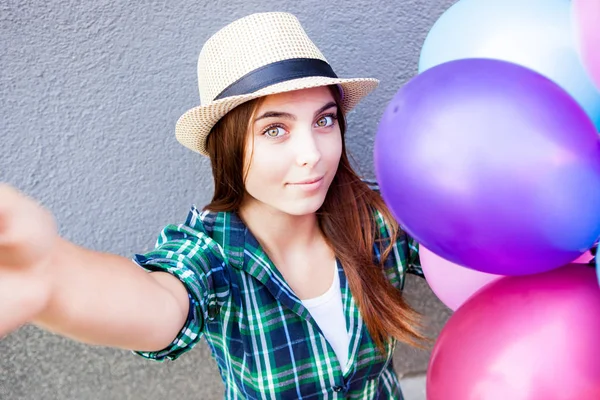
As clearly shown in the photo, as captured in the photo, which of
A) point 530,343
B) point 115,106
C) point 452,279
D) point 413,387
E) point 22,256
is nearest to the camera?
point 22,256

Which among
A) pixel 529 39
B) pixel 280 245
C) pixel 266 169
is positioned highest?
pixel 529 39

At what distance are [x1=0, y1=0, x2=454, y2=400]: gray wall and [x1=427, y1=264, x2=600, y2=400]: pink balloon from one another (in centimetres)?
109

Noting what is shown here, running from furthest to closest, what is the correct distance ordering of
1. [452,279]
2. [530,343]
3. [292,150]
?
[292,150] < [452,279] < [530,343]

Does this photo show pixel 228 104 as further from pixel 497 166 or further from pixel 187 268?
pixel 497 166

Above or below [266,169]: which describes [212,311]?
below

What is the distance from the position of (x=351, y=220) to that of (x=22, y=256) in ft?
3.14

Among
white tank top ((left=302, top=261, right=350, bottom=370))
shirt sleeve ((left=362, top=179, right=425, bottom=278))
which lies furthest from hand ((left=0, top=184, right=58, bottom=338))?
shirt sleeve ((left=362, top=179, right=425, bottom=278))

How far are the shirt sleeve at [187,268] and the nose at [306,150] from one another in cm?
29

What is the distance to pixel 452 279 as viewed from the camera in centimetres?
115

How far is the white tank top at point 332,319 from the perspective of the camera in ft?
4.66

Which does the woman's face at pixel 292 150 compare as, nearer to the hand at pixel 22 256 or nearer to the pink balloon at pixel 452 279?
the pink balloon at pixel 452 279

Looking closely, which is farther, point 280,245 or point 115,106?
point 115,106

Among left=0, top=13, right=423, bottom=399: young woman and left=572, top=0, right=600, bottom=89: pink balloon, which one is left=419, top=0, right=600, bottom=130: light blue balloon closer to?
left=572, top=0, right=600, bottom=89: pink balloon

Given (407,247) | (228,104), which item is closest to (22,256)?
(228,104)
